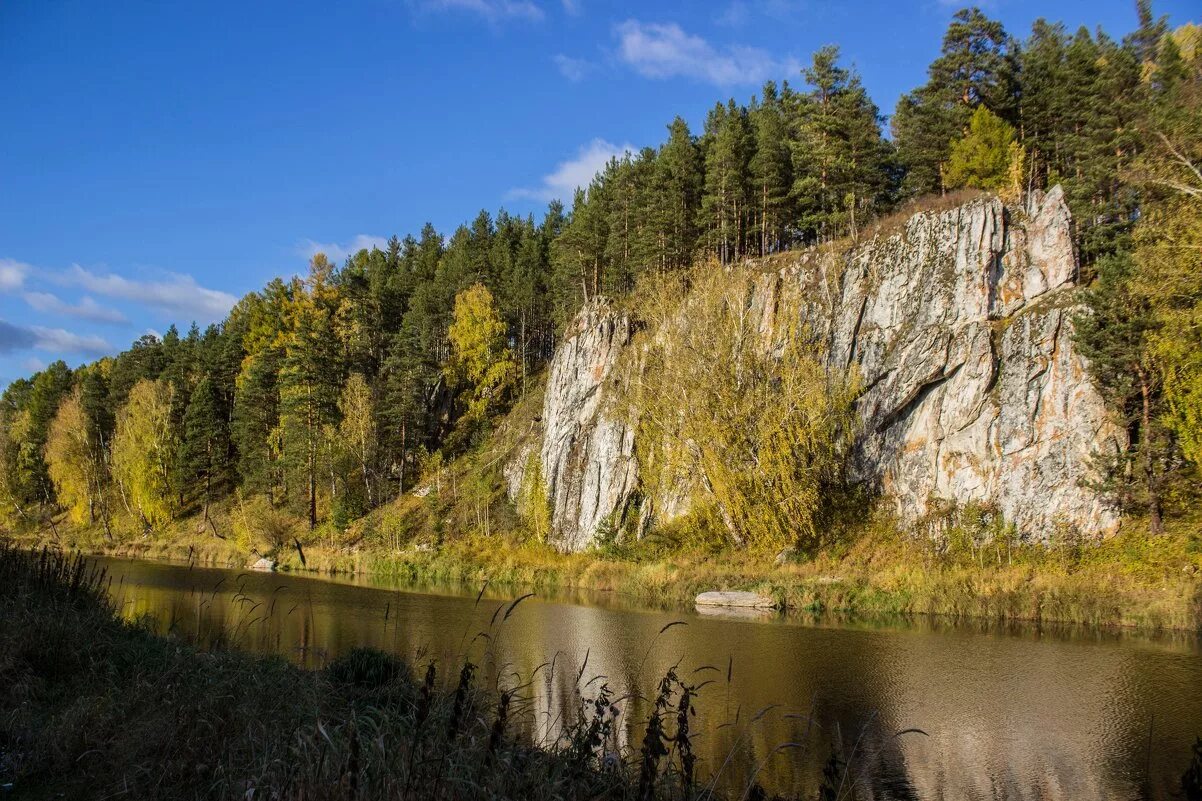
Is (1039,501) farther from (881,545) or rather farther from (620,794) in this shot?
(620,794)

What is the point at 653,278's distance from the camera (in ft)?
145

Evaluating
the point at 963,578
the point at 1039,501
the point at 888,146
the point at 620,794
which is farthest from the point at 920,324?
the point at 620,794

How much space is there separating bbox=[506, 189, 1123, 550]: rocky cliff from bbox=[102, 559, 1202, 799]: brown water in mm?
10169

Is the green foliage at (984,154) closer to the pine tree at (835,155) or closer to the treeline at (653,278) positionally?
the treeline at (653,278)

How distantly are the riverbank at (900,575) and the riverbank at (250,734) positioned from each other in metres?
9.68

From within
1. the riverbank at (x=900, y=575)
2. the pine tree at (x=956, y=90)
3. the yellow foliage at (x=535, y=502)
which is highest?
the pine tree at (x=956, y=90)

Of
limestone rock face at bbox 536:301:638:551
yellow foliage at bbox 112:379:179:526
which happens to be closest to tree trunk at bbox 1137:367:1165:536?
limestone rock face at bbox 536:301:638:551

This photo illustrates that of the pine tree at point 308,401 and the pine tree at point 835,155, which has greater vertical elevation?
the pine tree at point 835,155

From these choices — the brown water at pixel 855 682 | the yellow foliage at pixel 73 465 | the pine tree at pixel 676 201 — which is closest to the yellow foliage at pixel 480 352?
the pine tree at pixel 676 201

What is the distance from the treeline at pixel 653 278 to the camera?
1024 inches

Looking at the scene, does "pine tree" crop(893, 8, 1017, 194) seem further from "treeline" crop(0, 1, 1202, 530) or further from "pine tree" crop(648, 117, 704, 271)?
"pine tree" crop(648, 117, 704, 271)

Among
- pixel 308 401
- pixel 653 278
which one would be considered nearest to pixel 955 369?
pixel 653 278

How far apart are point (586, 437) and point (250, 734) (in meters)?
38.0

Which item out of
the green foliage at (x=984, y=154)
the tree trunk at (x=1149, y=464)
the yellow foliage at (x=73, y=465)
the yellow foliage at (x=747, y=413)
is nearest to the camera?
the tree trunk at (x=1149, y=464)
